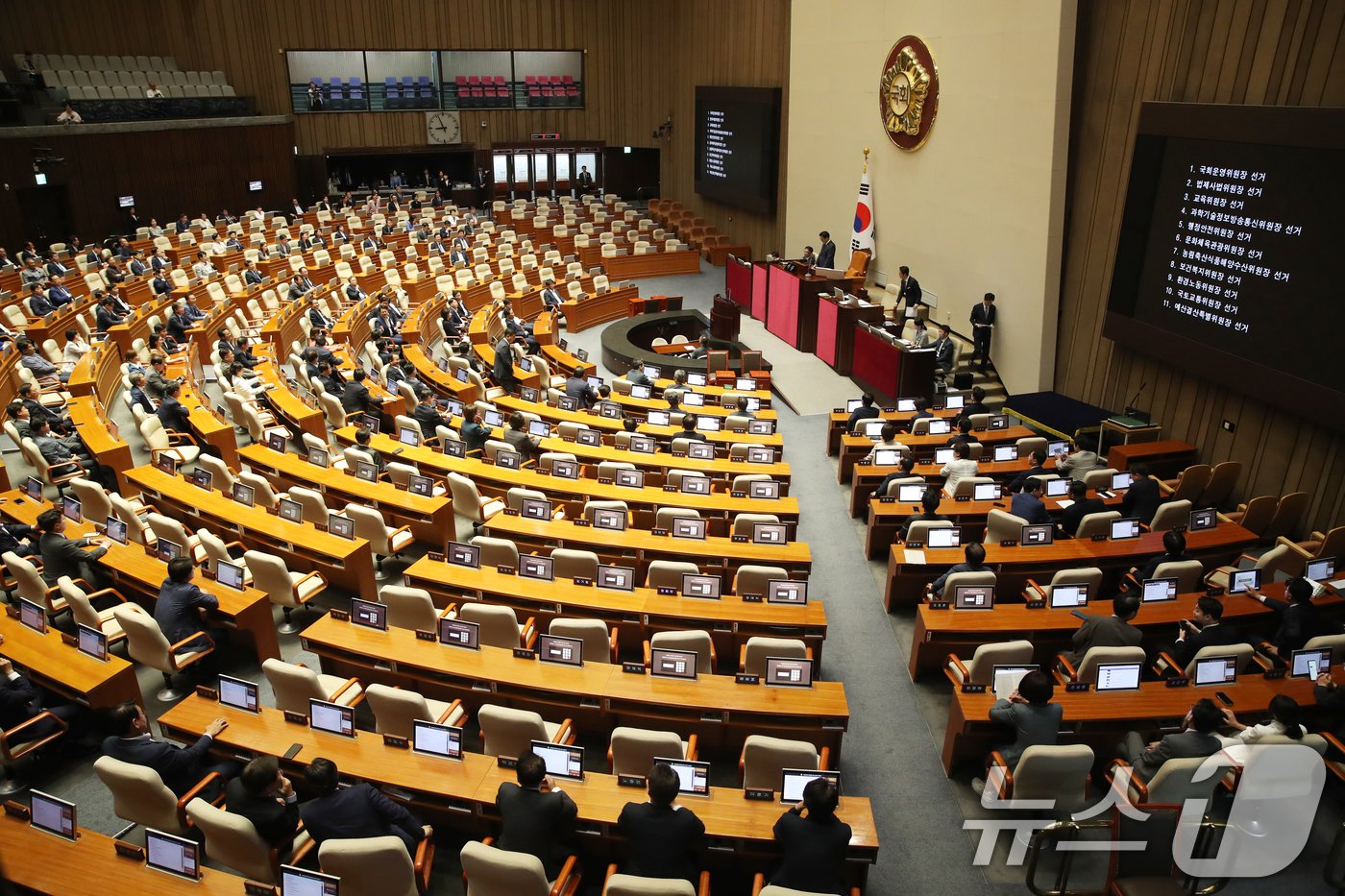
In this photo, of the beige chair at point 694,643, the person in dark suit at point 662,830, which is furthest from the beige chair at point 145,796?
the beige chair at point 694,643

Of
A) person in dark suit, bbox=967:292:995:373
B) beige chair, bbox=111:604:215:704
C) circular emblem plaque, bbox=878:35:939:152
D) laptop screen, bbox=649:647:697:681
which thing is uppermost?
circular emblem plaque, bbox=878:35:939:152

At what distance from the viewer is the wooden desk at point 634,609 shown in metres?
6.70

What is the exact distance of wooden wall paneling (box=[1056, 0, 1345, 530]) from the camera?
8945 mm

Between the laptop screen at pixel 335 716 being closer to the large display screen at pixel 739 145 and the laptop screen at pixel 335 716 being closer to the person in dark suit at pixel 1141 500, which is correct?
the person in dark suit at pixel 1141 500

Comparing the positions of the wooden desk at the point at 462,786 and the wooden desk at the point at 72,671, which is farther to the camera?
the wooden desk at the point at 72,671

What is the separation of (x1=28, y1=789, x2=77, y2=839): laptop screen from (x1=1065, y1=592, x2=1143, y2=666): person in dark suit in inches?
245

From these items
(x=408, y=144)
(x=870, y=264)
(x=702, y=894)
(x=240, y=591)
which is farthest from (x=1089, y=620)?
(x=408, y=144)

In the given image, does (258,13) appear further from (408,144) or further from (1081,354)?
(1081,354)

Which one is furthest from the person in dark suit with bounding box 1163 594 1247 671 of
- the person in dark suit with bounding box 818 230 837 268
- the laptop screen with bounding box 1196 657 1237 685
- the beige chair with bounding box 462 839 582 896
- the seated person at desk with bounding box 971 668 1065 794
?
the person in dark suit with bounding box 818 230 837 268

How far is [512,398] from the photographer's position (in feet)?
42.2

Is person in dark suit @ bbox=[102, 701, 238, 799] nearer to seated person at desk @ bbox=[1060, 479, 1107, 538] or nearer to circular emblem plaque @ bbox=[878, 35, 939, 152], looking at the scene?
seated person at desk @ bbox=[1060, 479, 1107, 538]

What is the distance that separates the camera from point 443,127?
2902 centimetres

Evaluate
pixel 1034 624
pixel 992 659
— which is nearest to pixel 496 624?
pixel 992 659

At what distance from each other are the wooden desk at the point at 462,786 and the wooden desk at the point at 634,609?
5.66ft
